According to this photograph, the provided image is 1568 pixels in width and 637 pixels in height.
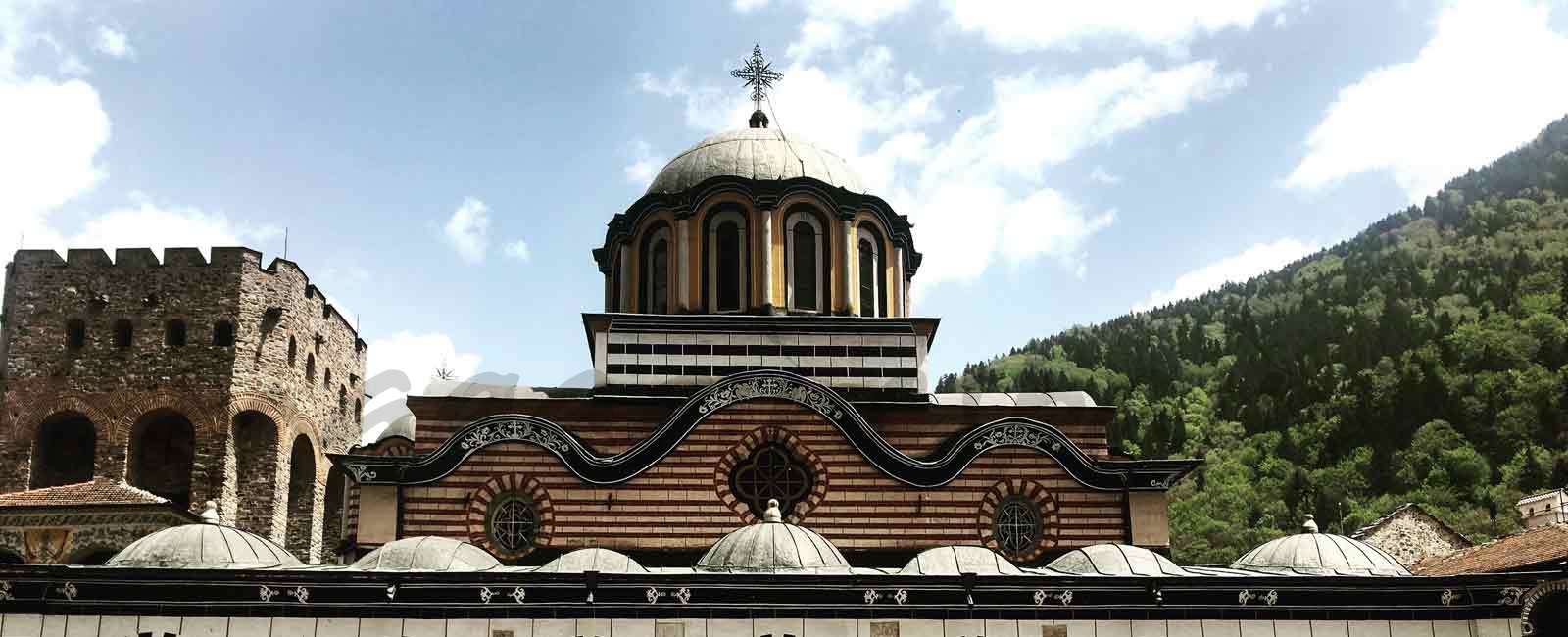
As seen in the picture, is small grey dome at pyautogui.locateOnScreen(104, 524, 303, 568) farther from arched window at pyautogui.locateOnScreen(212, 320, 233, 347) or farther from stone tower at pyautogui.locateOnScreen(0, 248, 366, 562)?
arched window at pyautogui.locateOnScreen(212, 320, 233, 347)

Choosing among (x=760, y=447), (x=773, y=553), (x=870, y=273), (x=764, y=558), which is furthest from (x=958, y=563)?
(x=870, y=273)

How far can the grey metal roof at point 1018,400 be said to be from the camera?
87.2ft

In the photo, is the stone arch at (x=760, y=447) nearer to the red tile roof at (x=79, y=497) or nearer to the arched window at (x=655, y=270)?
the arched window at (x=655, y=270)

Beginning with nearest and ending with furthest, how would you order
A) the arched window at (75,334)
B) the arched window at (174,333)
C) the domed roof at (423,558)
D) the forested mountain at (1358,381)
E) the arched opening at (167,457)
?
the domed roof at (423,558)
the arched window at (75,334)
the arched window at (174,333)
the arched opening at (167,457)
the forested mountain at (1358,381)

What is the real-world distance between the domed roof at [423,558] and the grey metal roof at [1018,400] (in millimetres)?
10196

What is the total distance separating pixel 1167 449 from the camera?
87562 millimetres

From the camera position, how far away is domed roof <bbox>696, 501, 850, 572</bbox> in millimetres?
19250

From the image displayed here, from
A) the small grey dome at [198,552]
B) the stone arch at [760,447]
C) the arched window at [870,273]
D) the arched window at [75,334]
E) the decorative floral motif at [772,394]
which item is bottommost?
the small grey dome at [198,552]

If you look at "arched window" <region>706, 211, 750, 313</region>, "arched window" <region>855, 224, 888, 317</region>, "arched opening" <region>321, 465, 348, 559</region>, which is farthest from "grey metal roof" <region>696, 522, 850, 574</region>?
"arched opening" <region>321, 465, 348, 559</region>

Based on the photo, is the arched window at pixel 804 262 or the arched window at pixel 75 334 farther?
the arched window at pixel 75 334

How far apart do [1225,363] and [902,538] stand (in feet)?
265

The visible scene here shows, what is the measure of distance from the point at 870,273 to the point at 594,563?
1118 cm

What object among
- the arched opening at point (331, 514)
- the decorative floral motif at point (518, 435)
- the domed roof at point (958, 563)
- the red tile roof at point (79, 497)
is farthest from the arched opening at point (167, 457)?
the domed roof at point (958, 563)

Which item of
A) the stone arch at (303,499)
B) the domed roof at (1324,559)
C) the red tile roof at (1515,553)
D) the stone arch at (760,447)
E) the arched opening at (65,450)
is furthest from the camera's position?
the stone arch at (303,499)
